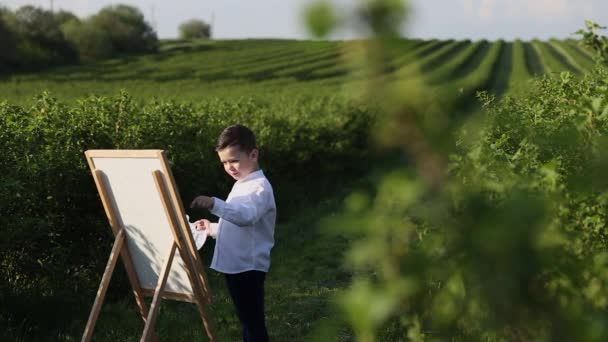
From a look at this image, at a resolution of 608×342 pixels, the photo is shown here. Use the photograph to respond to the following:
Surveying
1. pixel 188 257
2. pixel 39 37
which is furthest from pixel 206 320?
pixel 39 37

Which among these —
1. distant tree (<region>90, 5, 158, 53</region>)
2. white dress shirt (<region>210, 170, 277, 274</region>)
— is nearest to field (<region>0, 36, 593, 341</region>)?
white dress shirt (<region>210, 170, 277, 274</region>)

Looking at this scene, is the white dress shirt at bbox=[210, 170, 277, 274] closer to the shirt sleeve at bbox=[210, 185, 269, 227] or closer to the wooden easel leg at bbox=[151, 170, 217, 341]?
the shirt sleeve at bbox=[210, 185, 269, 227]

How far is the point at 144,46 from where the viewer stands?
3093 inches

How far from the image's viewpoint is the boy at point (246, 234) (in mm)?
4551

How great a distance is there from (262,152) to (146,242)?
8.17 meters

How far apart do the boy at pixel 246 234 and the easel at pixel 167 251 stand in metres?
0.15

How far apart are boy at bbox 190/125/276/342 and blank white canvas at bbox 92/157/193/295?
0.86 feet

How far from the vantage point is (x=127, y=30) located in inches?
3022

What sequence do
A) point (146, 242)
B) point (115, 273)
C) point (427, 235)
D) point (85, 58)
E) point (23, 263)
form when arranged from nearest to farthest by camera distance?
point (427, 235), point (146, 242), point (23, 263), point (115, 273), point (85, 58)

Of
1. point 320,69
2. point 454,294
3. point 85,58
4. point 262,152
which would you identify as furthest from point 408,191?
point 85,58

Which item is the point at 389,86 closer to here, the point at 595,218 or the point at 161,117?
the point at 595,218

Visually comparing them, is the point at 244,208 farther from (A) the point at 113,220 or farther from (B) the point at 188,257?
(A) the point at 113,220

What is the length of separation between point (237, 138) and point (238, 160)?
149 mm

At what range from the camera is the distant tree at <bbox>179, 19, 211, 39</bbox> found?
417 ft
